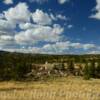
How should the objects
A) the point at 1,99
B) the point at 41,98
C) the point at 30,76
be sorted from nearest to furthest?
1. the point at 1,99
2. the point at 41,98
3. the point at 30,76

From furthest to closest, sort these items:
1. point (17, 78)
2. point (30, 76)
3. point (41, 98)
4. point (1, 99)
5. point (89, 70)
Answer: point (30, 76), point (89, 70), point (17, 78), point (41, 98), point (1, 99)

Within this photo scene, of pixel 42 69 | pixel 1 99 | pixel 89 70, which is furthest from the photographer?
pixel 42 69

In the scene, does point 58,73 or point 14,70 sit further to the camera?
point 58,73

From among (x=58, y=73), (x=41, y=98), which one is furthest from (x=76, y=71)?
(x=41, y=98)

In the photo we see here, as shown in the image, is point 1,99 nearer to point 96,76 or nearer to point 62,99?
point 62,99

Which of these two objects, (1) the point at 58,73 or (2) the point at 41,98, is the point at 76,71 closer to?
(1) the point at 58,73

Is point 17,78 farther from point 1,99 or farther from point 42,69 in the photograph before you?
point 1,99

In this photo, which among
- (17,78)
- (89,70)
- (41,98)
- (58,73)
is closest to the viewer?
(41,98)

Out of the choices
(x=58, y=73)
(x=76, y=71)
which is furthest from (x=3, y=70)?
(x=76, y=71)

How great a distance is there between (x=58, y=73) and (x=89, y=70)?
19444 mm

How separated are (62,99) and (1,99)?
16.1 ft

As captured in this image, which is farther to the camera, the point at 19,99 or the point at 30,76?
the point at 30,76

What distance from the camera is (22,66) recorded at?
90.0 meters

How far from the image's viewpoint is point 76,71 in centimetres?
10950
